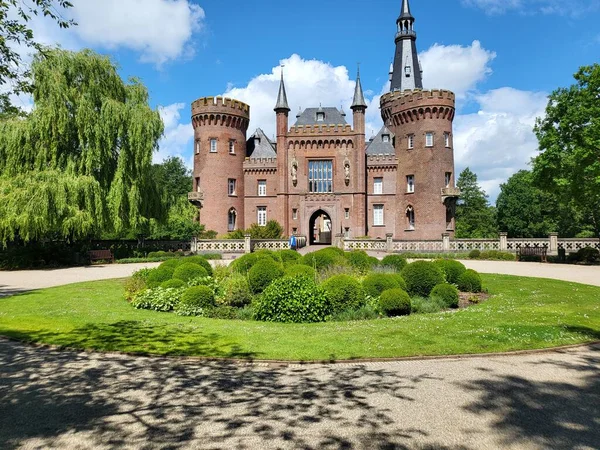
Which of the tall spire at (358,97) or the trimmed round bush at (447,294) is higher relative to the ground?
the tall spire at (358,97)

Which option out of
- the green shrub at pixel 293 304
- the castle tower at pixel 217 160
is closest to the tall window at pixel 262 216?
the castle tower at pixel 217 160

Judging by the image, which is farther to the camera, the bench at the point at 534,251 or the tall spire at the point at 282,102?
the tall spire at the point at 282,102

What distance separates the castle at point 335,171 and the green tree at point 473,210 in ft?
73.8

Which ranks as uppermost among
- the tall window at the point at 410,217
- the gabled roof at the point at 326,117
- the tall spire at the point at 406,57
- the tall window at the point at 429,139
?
the tall spire at the point at 406,57

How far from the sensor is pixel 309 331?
898cm

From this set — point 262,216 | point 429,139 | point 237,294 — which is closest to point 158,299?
point 237,294

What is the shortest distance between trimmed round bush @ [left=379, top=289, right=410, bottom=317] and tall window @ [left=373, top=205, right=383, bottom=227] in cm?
3183

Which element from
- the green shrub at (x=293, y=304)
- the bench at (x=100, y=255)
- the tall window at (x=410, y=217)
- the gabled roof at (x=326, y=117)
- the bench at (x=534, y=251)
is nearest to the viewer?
the green shrub at (x=293, y=304)

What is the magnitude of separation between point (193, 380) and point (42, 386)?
2.04m

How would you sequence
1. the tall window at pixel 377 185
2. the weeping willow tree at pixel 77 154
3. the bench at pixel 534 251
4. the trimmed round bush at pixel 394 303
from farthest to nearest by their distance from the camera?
the tall window at pixel 377 185
the bench at pixel 534 251
the weeping willow tree at pixel 77 154
the trimmed round bush at pixel 394 303

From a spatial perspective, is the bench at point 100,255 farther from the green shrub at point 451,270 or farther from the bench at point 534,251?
the bench at point 534,251

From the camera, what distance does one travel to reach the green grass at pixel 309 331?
24.3 feet

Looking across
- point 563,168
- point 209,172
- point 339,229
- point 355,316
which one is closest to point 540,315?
point 355,316

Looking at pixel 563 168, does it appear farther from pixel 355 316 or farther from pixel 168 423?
pixel 168 423
